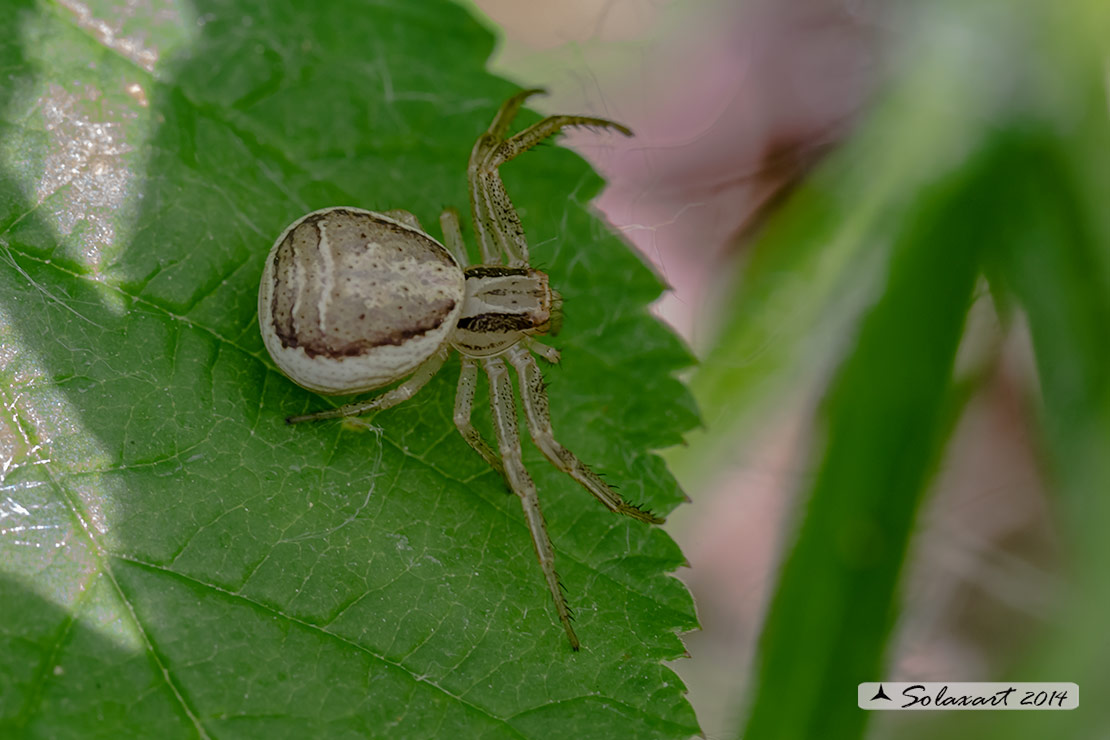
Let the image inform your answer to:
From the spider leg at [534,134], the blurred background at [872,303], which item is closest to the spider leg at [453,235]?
the spider leg at [534,134]

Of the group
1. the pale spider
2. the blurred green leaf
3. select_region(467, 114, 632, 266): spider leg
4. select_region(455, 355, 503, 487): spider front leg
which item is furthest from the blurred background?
select_region(455, 355, 503, 487): spider front leg

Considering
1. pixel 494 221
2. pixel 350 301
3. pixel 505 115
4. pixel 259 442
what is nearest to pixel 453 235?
pixel 494 221

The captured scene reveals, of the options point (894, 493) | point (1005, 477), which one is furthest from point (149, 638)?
point (1005, 477)

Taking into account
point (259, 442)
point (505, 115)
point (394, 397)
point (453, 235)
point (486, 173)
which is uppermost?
point (505, 115)

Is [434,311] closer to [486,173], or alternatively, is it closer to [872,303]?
[486,173]

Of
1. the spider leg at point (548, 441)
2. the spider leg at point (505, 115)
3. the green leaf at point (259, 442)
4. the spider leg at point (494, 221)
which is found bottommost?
the green leaf at point (259, 442)

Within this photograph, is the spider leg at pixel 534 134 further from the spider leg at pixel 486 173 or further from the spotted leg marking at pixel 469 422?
the spotted leg marking at pixel 469 422
